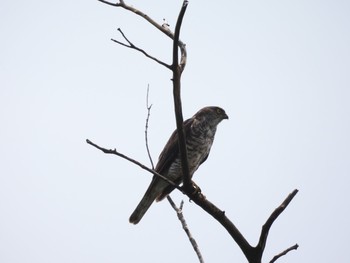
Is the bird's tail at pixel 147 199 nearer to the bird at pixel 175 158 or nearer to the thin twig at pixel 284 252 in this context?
the bird at pixel 175 158

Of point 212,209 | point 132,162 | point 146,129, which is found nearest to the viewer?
point 132,162

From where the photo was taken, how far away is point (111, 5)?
3936 mm

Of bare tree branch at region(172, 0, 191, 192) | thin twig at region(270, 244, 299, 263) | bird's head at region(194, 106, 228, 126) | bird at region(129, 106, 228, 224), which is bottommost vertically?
thin twig at region(270, 244, 299, 263)

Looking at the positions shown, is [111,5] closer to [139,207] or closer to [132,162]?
[132,162]

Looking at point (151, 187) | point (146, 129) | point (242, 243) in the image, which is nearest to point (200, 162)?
point (151, 187)

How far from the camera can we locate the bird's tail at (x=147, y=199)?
6.03 meters

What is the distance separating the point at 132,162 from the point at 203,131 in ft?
10.4

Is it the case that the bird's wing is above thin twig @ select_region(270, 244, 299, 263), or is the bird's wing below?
above

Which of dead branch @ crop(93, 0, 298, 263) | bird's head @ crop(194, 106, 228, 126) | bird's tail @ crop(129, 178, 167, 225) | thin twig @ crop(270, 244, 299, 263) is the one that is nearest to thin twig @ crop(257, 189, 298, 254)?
dead branch @ crop(93, 0, 298, 263)

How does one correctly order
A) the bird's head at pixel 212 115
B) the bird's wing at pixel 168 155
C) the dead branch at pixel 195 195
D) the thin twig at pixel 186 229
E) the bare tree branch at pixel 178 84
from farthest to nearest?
1. the bird's head at pixel 212 115
2. the bird's wing at pixel 168 155
3. the thin twig at pixel 186 229
4. the dead branch at pixel 195 195
5. the bare tree branch at pixel 178 84

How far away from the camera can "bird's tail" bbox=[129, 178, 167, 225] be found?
6.03 meters

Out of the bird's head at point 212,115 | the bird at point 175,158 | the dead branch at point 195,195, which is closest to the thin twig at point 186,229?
the dead branch at point 195,195

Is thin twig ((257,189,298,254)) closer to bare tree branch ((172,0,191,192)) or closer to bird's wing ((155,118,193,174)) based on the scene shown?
bare tree branch ((172,0,191,192))

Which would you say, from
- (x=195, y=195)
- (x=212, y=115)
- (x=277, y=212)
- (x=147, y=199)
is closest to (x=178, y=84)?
(x=195, y=195)
